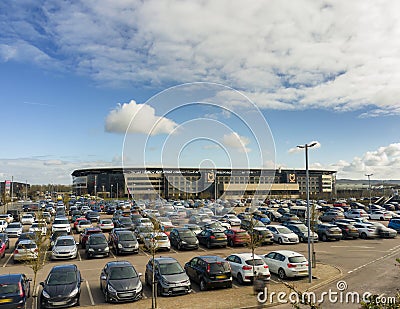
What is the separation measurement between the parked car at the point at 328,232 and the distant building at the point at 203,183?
19.6 metres

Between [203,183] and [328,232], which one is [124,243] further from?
[203,183]

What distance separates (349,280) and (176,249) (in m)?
12.7

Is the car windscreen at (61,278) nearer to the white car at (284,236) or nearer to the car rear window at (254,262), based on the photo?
the car rear window at (254,262)

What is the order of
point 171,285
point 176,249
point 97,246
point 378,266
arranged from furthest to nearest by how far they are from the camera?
point 176,249, point 97,246, point 378,266, point 171,285

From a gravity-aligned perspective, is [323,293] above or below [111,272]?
below

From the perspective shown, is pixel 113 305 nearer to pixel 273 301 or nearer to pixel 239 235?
pixel 273 301

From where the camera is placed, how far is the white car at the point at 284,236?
2881 centimetres

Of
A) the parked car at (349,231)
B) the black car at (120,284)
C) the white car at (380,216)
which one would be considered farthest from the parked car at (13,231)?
the white car at (380,216)

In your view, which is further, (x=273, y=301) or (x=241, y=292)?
(x=241, y=292)

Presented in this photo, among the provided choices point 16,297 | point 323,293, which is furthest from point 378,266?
point 16,297

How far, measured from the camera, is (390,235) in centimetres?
3253

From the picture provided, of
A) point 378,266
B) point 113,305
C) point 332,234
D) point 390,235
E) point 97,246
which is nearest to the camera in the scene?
point 113,305

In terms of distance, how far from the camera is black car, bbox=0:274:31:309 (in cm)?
1298

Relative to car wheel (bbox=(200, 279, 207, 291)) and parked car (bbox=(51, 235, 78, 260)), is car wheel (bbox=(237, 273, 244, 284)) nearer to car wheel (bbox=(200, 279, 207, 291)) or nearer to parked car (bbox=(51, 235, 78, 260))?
car wheel (bbox=(200, 279, 207, 291))
